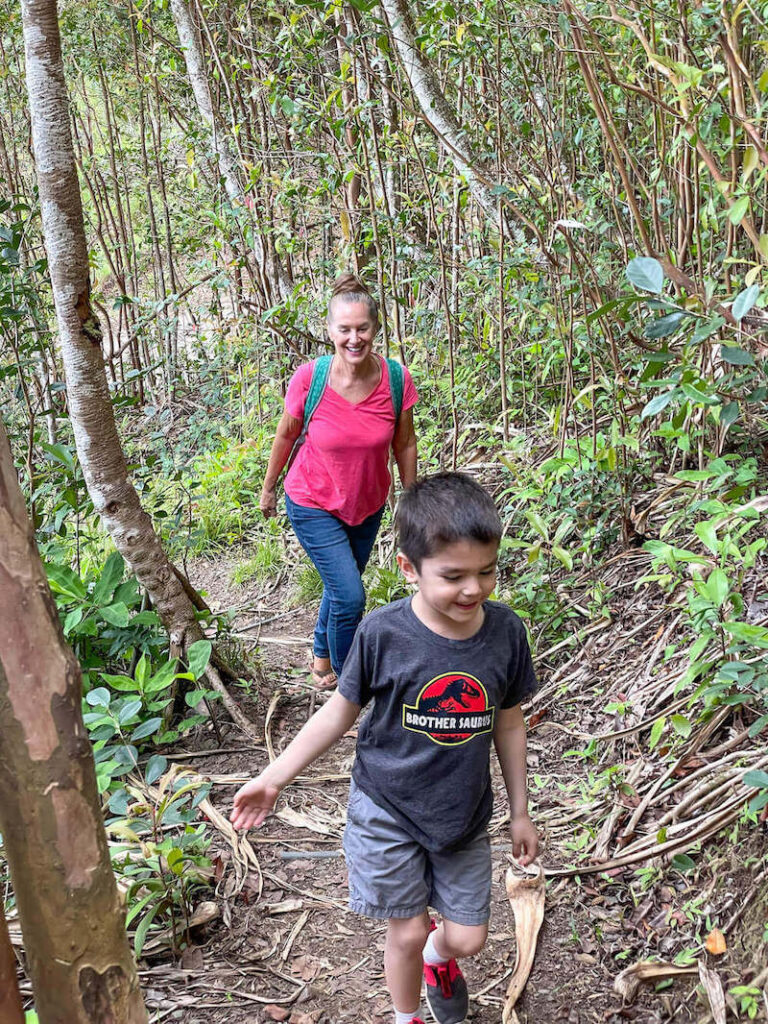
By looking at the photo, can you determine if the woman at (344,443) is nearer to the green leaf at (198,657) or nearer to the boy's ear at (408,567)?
the green leaf at (198,657)

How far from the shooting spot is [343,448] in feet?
13.2

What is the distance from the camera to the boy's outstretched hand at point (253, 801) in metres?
2.11

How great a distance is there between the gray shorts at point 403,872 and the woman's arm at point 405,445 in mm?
2100

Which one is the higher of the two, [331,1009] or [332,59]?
[332,59]

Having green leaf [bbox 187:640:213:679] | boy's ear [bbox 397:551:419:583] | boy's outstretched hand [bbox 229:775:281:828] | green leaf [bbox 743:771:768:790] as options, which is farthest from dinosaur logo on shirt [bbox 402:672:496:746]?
green leaf [bbox 187:640:213:679]

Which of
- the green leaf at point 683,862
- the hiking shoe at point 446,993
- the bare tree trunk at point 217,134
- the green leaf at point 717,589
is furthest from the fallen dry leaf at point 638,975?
the bare tree trunk at point 217,134

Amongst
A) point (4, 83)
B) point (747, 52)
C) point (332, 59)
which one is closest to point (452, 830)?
point (747, 52)

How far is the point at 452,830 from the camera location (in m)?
2.24

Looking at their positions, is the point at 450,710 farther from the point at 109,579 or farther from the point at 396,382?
the point at 109,579

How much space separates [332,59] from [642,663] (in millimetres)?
6257

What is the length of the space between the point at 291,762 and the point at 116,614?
1.97 m

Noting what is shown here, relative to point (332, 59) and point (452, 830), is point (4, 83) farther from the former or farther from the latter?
point (452, 830)

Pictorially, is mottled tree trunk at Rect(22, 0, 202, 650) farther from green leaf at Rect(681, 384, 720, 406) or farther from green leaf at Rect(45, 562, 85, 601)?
green leaf at Rect(681, 384, 720, 406)

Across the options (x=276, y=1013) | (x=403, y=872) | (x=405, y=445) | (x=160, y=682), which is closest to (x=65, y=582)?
(x=160, y=682)
